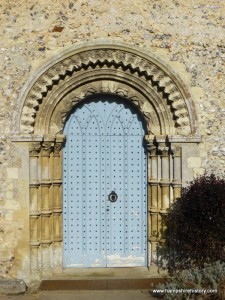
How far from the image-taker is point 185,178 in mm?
7559

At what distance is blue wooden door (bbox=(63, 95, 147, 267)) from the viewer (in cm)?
790

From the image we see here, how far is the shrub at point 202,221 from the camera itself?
6.95 metres

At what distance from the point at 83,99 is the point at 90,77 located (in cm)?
36

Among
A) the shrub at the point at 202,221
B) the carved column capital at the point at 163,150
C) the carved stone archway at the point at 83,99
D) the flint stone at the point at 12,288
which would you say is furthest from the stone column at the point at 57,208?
the shrub at the point at 202,221

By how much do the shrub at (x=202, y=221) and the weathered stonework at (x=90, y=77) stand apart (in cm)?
45

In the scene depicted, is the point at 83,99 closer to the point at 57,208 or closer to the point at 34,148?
the point at 34,148

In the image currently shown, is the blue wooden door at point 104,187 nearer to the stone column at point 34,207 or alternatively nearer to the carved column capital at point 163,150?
the carved column capital at point 163,150

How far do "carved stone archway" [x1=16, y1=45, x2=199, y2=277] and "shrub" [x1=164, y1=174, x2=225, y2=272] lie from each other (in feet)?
1.55

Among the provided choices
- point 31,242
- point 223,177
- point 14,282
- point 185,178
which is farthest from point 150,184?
point 14,282

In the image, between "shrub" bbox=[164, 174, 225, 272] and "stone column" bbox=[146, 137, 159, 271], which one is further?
"stone column" bbox=[146, 137, 159, 271]

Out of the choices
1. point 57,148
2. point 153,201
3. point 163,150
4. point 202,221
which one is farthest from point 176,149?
point 57,148

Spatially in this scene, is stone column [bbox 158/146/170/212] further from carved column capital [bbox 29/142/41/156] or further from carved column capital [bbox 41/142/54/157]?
carved column capital [bbox 29/142/41/156]

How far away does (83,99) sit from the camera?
309 inches

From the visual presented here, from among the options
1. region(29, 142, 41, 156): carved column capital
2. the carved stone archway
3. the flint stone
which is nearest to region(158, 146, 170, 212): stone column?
the carved stone archway
